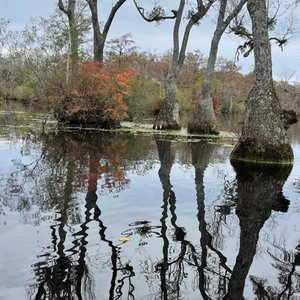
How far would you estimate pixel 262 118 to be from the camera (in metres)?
11.9

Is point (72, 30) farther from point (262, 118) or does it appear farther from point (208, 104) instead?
point (262, 118)

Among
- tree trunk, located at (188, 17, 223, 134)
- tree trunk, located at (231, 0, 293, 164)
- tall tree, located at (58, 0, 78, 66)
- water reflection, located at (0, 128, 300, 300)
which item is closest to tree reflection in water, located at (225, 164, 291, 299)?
water reflection, located at (0, 128, 300, 300)

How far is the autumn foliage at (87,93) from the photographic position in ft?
66.1

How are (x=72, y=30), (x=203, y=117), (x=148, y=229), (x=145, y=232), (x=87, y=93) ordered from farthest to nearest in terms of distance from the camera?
(x=72, y=30), (x=203, y=117), (x=87, y=93), (x=148, y=229), (x=145, y=232)

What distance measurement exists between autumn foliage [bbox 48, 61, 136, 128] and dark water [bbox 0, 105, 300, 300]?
10.1m

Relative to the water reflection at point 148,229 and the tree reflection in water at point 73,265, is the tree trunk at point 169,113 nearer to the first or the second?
the water reflection at point 148,229

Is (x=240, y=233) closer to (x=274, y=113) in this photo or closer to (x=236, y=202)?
(x=236, y=202)

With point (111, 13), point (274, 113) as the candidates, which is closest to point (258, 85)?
point (274, 113)

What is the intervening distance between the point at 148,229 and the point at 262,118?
7.44 meters

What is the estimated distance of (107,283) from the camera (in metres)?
3.87

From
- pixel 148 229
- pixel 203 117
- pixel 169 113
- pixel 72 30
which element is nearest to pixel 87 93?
pixel 169 113

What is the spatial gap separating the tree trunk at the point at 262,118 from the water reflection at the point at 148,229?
1053 millimetres

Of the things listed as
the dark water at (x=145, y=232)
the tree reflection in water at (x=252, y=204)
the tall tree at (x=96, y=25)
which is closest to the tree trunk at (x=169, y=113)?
the tall tree at (x=96, y=25)

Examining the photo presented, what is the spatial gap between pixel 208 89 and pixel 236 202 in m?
14.4
